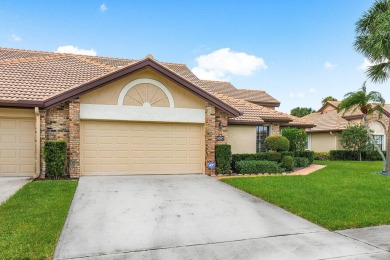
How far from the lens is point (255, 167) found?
14.0 meters

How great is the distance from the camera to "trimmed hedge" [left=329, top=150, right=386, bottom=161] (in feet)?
81.8

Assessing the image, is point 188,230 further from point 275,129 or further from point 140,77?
point 275,129

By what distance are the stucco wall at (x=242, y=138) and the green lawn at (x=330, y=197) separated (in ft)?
14.3

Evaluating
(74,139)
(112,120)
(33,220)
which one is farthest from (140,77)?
(33,220)

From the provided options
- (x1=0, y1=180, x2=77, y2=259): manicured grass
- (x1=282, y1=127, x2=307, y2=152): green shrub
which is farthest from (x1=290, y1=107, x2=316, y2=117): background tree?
(x1=0, y1=180, x2=77, y2=259): manicured grass

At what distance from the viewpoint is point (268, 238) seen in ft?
19.5

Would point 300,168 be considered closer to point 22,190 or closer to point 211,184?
point 211,184

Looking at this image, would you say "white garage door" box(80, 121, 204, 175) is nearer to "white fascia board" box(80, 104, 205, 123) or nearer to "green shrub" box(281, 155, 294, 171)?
"white fascia board" box(80, 104, 205, 123)

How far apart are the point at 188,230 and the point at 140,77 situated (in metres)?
7.98

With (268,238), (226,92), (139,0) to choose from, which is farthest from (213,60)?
(268,238)

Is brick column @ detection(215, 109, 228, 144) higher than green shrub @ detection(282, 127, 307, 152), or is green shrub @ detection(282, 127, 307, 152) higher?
brick column @ detection(215, 109, 228, 144)

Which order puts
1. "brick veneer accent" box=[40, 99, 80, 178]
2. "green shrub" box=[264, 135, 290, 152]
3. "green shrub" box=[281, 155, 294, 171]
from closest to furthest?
"brick veneer accent" box=[40, 99, 80, 178], "green shrub" box=[281, 155, 294, 171], "green shrub" box=[264, 135, 290, 152]

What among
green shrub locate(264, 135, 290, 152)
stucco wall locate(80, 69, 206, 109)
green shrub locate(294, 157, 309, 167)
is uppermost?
stucco wall locate(80, 69, 206, 109)

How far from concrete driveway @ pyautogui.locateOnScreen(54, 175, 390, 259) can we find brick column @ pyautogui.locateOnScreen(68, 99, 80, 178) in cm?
226
